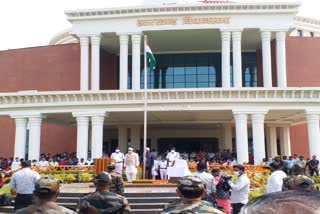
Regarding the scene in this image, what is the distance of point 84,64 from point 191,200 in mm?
28847

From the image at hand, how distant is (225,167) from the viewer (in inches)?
829

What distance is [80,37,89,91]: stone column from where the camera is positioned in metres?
31.4

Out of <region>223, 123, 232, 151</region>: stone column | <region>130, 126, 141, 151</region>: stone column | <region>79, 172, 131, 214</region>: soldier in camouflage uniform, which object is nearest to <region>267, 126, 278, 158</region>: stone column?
<region>223, 123, 232, 151</region>: stone column

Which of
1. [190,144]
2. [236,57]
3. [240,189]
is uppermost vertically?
[236,57]

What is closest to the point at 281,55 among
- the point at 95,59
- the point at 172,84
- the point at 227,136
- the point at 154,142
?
the point at 227,136

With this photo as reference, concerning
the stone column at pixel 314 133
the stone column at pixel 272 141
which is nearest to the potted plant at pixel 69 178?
the stone column at pixel 314 133

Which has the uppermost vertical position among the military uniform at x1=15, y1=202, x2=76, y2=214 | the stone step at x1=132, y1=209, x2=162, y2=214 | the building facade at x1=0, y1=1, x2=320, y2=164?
the building facade at x1=0, y1=1, x2=320, y2=164

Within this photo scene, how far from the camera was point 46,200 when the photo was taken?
3.82 m

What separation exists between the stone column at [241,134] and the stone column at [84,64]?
12.5 m

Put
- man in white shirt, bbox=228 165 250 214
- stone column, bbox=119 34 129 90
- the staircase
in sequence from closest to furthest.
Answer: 1. man in white shirt, bbox=228 165 250 214
2. the staircase
3. stone column, bbox=119 34 129 90

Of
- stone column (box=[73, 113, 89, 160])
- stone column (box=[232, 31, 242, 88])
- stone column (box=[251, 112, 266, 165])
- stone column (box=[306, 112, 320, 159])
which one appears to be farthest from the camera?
stone column (box=[232, 31, 242, 88])

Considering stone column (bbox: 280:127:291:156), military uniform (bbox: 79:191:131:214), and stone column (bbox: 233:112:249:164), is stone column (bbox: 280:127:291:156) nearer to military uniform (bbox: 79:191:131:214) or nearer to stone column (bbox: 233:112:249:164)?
stone column (bbox: 233:112:249:164)

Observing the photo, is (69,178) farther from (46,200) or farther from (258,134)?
(46,200)

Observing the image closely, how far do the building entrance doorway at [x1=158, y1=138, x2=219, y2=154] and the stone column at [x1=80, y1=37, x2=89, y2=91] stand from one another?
27.4ft
